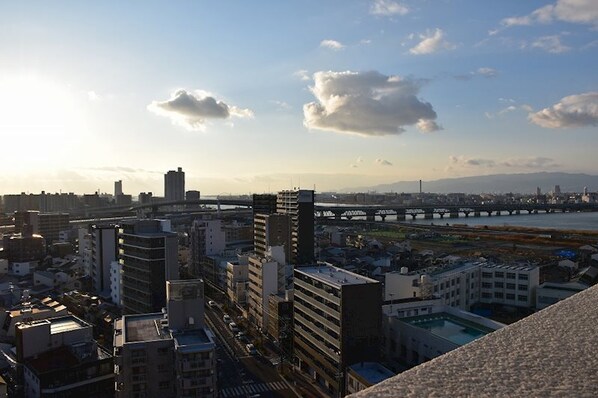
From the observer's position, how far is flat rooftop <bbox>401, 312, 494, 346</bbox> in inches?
409

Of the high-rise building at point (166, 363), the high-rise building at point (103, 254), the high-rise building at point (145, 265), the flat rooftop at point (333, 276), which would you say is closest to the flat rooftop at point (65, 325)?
the high-rise building at point (166, 363)

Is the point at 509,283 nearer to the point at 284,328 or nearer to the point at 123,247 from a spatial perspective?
the point at 284,328

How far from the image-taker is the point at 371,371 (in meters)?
10.2

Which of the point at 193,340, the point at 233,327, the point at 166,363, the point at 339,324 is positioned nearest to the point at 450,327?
the point at 339,324

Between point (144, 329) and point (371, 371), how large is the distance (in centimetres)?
500

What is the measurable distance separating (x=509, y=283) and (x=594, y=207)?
69.6m

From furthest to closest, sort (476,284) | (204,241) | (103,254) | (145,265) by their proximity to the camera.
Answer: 1. (204,241)
2. (103,254)
3. (476,284)
4. (145,265)

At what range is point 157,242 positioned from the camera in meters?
14.5

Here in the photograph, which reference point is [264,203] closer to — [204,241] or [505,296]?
[204,241]

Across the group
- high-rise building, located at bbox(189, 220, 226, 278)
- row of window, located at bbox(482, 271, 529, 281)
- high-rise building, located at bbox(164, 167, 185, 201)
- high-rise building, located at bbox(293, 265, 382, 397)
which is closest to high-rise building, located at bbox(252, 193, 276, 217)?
high-rise building, located at bbox(189, 220, 226, 278)

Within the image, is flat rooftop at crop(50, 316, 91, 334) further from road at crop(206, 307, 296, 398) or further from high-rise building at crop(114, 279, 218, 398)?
road at crop(206, 307, 296, 398)

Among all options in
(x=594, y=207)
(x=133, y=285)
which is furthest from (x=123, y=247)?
(x=594, y=207)

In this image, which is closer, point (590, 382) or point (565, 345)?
point (590, 382)

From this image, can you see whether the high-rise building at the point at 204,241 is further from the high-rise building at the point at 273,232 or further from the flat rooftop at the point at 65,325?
the flat rooftop at the point at 65,325
